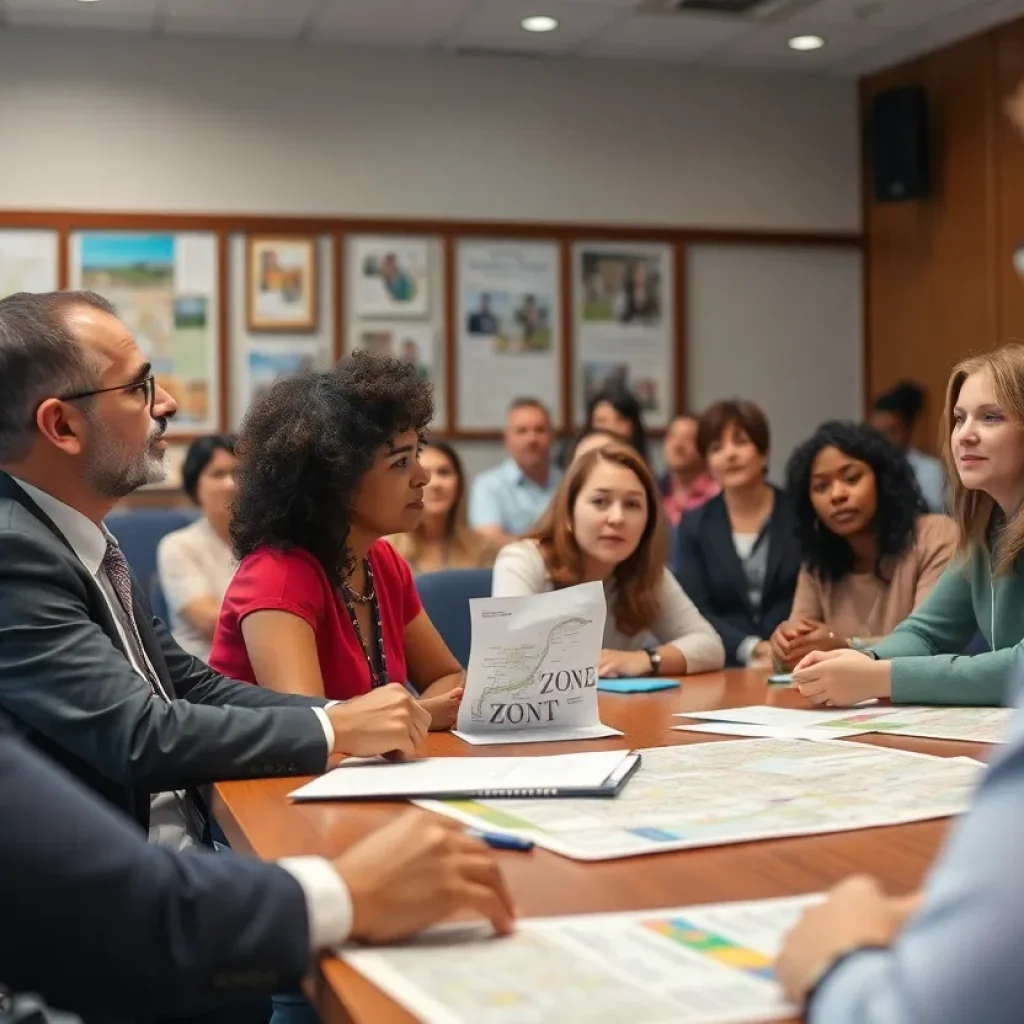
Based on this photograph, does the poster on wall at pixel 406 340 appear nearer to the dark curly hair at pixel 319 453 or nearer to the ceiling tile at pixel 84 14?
the ceiling tile at pixel 84 14

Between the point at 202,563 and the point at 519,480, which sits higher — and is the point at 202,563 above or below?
below

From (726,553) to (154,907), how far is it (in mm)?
3520

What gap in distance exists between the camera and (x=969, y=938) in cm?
68

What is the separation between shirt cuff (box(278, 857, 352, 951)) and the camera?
1.04 meters

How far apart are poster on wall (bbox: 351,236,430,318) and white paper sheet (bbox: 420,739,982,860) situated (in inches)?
208

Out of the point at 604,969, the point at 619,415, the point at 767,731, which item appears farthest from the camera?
the point at 619,415

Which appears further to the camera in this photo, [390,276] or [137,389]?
[390,276]

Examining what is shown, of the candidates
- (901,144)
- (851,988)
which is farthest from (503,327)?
(851,988)

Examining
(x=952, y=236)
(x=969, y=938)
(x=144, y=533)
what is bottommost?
(x=969, y=938)

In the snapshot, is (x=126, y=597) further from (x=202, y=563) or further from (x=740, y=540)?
(x=740, y=540)

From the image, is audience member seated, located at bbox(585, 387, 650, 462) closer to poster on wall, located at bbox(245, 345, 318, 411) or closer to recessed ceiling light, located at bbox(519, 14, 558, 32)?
poster on wall, located at bbox(245, 345, 318, 411)

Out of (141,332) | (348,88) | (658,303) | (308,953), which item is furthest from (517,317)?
(308,953)

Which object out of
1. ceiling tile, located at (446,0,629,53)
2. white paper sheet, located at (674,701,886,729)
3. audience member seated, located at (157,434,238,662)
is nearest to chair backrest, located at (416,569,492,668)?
white paper sheet, located at (674,701,886,729)

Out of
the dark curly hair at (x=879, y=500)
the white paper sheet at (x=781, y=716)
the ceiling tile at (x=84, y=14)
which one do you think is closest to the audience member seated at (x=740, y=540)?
the dark curly hair at (x=879, y=500)
